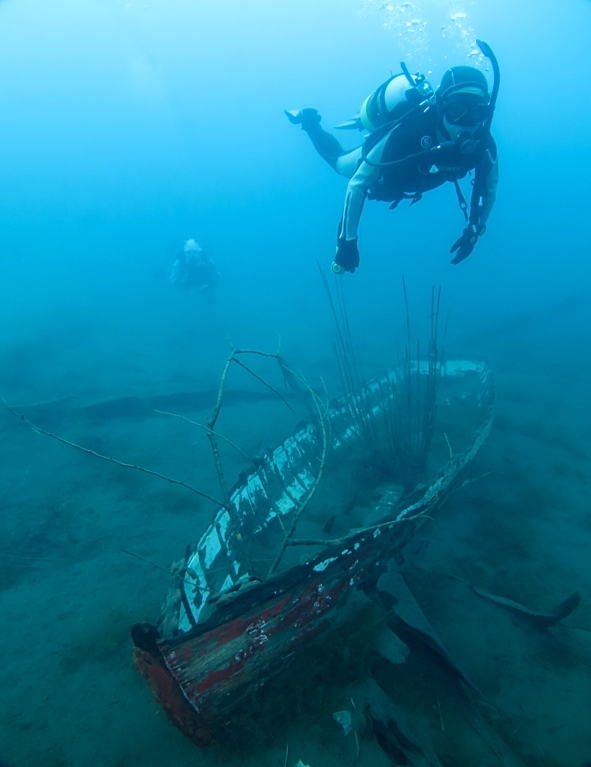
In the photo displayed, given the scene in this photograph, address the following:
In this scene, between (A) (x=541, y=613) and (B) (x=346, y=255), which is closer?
(A) (x=541, y=613)

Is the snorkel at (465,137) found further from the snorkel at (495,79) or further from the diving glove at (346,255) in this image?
the diving glove at (346,255)

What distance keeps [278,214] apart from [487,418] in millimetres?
124735

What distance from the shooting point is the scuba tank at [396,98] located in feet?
18.0

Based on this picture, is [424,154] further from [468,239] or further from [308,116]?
[308,116]

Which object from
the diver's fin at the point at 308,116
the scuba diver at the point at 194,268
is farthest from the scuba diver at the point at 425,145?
the scuba diver at the point at 194,268

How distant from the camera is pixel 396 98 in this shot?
5688 millimetres

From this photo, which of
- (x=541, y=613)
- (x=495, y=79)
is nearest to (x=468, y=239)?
(x=495, y=79)

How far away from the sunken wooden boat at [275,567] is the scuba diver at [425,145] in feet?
10.6

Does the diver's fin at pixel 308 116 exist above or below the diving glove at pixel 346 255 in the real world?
above

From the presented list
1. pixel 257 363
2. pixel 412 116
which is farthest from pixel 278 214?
pixel 412 116

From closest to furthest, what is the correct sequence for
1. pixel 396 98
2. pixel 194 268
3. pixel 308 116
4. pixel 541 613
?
pixel 541 613, pixel 396 98, pixel 308 116, pixel 194 268

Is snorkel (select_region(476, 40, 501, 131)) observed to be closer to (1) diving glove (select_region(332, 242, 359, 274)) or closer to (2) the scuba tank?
(2) the scuba tank

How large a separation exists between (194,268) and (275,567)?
1670 cm

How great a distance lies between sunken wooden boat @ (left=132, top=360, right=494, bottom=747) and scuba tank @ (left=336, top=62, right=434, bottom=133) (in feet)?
15.5
